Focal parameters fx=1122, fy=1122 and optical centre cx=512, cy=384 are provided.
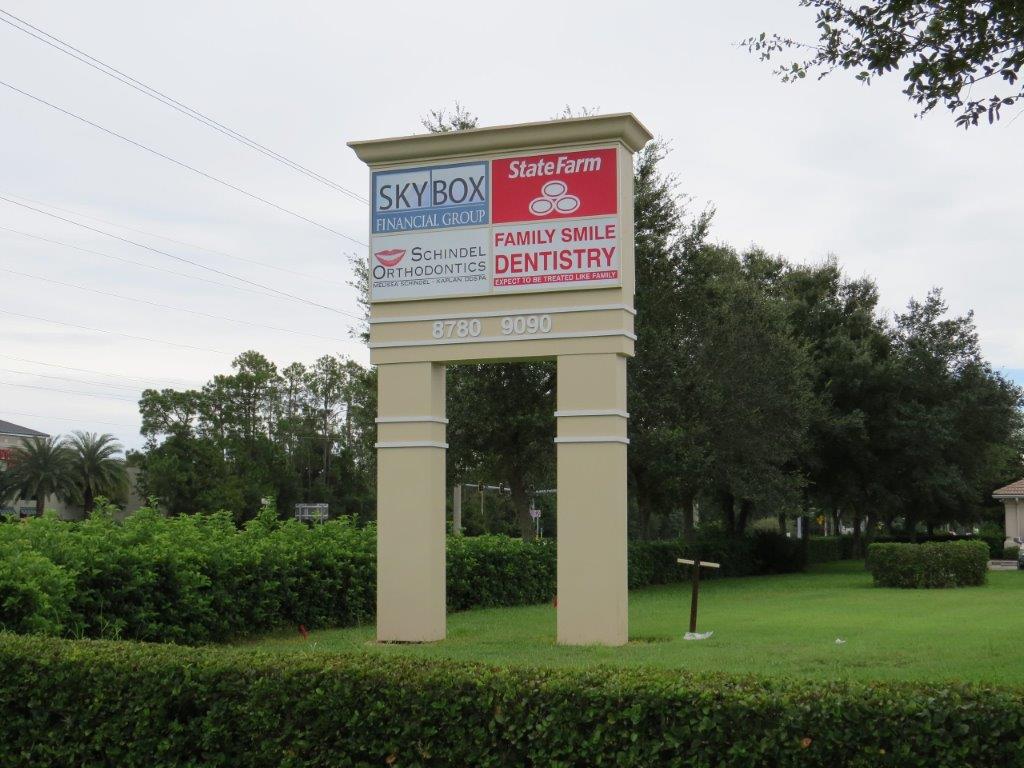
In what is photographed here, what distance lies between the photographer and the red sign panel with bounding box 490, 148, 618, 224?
12727mm

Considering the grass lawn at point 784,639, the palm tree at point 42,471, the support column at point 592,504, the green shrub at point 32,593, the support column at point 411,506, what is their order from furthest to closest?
the palm tree at point 42,471
the support column at point 411,506
the support column at point 592,504
the grass lawn at point 784,639
the green shrub at point 32,593

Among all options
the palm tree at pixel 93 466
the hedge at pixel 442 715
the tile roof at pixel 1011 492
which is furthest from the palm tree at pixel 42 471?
the hedge at pixel 442 715

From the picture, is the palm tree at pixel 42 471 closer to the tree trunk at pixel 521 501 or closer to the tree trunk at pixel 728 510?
the tree trunk at pixel 728 510

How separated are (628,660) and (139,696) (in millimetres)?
5156

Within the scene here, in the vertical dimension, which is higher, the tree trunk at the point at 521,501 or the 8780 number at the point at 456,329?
the 8780 number at the point at 456,329

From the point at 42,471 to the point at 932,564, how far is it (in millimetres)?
53141

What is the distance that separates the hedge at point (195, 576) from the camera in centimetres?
1033

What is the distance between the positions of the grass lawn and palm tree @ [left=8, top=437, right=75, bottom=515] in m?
50.6

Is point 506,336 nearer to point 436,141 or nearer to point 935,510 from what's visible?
point 436,141

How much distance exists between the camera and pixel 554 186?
12.9 meters

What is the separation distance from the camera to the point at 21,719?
24.2 ft

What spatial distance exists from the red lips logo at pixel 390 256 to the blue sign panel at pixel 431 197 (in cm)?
25

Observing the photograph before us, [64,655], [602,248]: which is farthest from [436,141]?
[64,655]

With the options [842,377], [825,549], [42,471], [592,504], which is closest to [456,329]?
[592,504]
